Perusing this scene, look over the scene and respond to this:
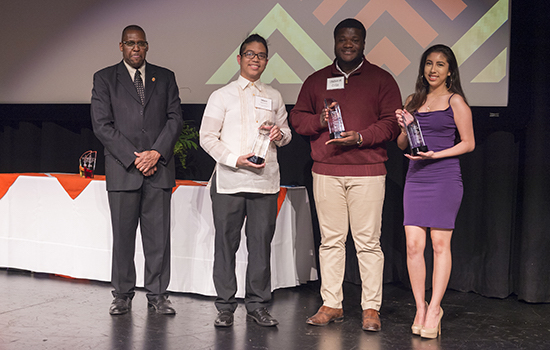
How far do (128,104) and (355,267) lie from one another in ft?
6.65

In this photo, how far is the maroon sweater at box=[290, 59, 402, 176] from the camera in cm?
258

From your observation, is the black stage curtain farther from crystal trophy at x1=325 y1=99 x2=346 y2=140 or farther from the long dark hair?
crystal trophy at x1=325 y1=99 x2=346 y2=140

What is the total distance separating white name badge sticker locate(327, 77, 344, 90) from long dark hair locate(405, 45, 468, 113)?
369mm

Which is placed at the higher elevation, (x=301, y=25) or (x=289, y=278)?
(x=301, y=25)

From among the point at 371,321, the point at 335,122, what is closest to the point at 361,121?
the point at 335,122

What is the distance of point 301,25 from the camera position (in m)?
3.62

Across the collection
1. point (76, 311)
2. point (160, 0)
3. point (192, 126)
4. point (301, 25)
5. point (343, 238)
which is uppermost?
point (160, 0)

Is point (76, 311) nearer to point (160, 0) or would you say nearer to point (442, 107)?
point (442, 107)

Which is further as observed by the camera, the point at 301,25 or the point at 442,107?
the point at 301,25

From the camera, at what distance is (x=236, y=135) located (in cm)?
253

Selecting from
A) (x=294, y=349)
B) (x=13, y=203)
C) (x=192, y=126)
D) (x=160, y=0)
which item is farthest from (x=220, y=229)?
(x=160, y=0)


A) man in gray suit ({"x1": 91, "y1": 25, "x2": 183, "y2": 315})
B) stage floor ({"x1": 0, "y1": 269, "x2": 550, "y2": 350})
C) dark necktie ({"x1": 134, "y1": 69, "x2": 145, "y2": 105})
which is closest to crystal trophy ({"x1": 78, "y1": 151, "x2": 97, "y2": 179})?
stage floor ({"x1": 0, "y1": 269, "x2": 550, "y2": 350})

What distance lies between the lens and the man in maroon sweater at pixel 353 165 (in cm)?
258

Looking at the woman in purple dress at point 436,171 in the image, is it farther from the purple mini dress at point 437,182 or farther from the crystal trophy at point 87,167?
the crystal trophy at point 87,167
